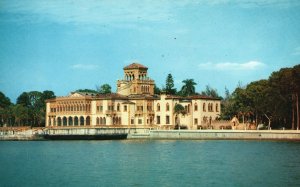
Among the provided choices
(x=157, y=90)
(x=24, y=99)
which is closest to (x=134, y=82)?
(x=157, y=90)

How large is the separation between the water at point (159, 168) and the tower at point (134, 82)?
5037 cm

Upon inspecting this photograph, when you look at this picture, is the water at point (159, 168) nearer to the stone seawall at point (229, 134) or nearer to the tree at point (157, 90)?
the stone seawall at point (229, 134)

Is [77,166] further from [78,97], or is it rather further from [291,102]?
[78,97]

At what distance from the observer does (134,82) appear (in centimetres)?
12081

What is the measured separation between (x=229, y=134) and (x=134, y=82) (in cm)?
2962

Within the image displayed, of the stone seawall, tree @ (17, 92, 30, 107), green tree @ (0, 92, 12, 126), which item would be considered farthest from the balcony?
tree @ (17, 92, 30, 107)

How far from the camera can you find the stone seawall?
86438mm

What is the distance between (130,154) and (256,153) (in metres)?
12.9

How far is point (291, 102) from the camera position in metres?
91.2

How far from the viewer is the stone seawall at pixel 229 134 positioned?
284 ft

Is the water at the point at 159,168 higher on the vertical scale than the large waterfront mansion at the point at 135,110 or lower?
lower

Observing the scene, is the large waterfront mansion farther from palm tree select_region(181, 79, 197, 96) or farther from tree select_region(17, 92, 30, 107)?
tree select_region(17, 92, 30, 107)

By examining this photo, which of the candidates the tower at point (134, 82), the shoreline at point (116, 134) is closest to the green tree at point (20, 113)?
the shoreline at point (116, 134)

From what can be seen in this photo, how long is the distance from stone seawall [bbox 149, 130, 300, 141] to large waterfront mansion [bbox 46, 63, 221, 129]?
23.7 ft
